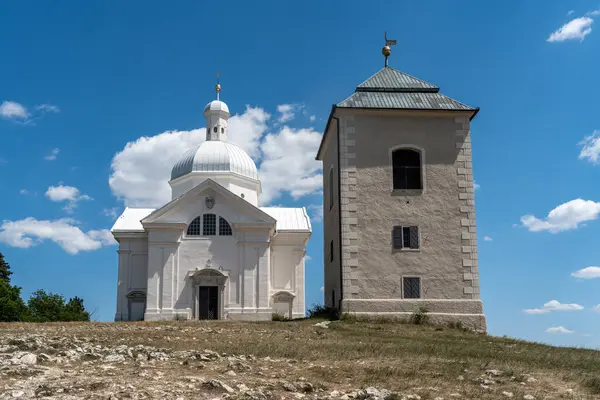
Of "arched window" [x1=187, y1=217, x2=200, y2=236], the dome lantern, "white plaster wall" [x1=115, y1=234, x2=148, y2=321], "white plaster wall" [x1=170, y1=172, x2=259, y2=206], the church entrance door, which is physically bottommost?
the church entrance door

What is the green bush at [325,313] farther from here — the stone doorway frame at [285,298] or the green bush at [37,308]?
the green bush at [37,308]

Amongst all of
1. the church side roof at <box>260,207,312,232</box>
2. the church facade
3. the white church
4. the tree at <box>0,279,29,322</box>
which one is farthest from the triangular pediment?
the tree at <box>0,279,29,322</box>

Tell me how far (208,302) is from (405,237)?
15.8 meters

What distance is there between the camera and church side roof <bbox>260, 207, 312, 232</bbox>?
4391 centimetres

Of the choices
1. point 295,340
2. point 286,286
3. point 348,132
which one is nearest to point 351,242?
point 348,132

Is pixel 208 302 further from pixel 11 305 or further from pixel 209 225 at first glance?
pixel 11 305

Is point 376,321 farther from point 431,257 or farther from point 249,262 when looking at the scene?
point 249,262

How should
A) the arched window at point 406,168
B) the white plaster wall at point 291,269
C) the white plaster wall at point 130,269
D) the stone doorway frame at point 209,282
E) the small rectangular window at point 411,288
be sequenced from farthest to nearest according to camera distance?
1. the white plaster wall at point 291,269
2. the white plaster wall at point 130,269
3. the stone doorway frame at point 209,282
4. the arched window at point 406,168
5. the small rectangular window at point 411,288

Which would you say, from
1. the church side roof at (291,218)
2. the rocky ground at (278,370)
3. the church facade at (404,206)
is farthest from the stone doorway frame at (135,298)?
the rocky ground at (278,370)

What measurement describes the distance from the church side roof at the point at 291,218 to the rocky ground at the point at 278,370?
87.4 ft

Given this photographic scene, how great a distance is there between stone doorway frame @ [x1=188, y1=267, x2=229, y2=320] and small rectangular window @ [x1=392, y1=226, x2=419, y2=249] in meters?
14.8

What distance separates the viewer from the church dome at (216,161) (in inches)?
1802

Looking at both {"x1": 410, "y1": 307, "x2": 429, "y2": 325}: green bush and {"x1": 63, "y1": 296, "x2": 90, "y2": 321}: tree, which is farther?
{"x1": 63, "y1": 296, "x2": 90, "y2": 321}: tree

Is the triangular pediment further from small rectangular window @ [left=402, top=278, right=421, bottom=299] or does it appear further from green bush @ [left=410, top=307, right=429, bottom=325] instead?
green bush @ [left=410, top=307, right=429, bottom=325]
